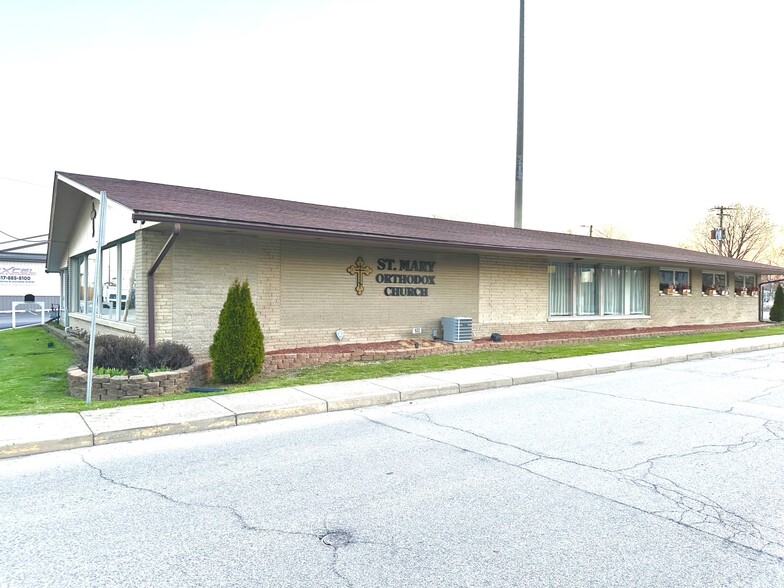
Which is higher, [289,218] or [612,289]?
[289,218]

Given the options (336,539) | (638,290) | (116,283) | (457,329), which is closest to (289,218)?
(116,283)

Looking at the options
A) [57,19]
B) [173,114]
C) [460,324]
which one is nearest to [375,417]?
[460,324]

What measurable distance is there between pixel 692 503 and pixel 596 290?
16.8m

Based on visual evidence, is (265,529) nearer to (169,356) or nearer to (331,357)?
(169,356)

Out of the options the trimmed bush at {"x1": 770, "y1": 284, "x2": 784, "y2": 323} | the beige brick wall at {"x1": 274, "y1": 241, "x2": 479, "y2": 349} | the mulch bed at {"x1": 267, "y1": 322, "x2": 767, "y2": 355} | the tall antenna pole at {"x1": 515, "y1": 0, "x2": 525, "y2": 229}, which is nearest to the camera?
the beige brick wall at {"x1": 274, "y1": 241, "x2": 479, "y2": 349}

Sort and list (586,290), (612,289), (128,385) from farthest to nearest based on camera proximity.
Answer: (612,289) < (586,290) < (128,385)


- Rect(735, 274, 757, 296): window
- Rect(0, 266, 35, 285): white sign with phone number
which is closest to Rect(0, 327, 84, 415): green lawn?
Rect(0, 266, 35, 285): white sign with phone number

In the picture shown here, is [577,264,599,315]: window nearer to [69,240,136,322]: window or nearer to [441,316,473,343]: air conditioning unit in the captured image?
[441,316,473,343]: air conditioning unit

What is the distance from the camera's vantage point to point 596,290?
66.1 ft

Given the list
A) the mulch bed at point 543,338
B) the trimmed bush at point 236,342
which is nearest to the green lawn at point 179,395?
the trimmed bush at point 236,342

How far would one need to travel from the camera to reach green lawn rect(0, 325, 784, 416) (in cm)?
819

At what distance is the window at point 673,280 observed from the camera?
22688 mm

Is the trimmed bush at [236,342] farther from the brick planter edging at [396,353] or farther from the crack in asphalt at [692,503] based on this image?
the crack in asphalt at [692,503]

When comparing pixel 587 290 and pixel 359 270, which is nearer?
pixel 359 270
